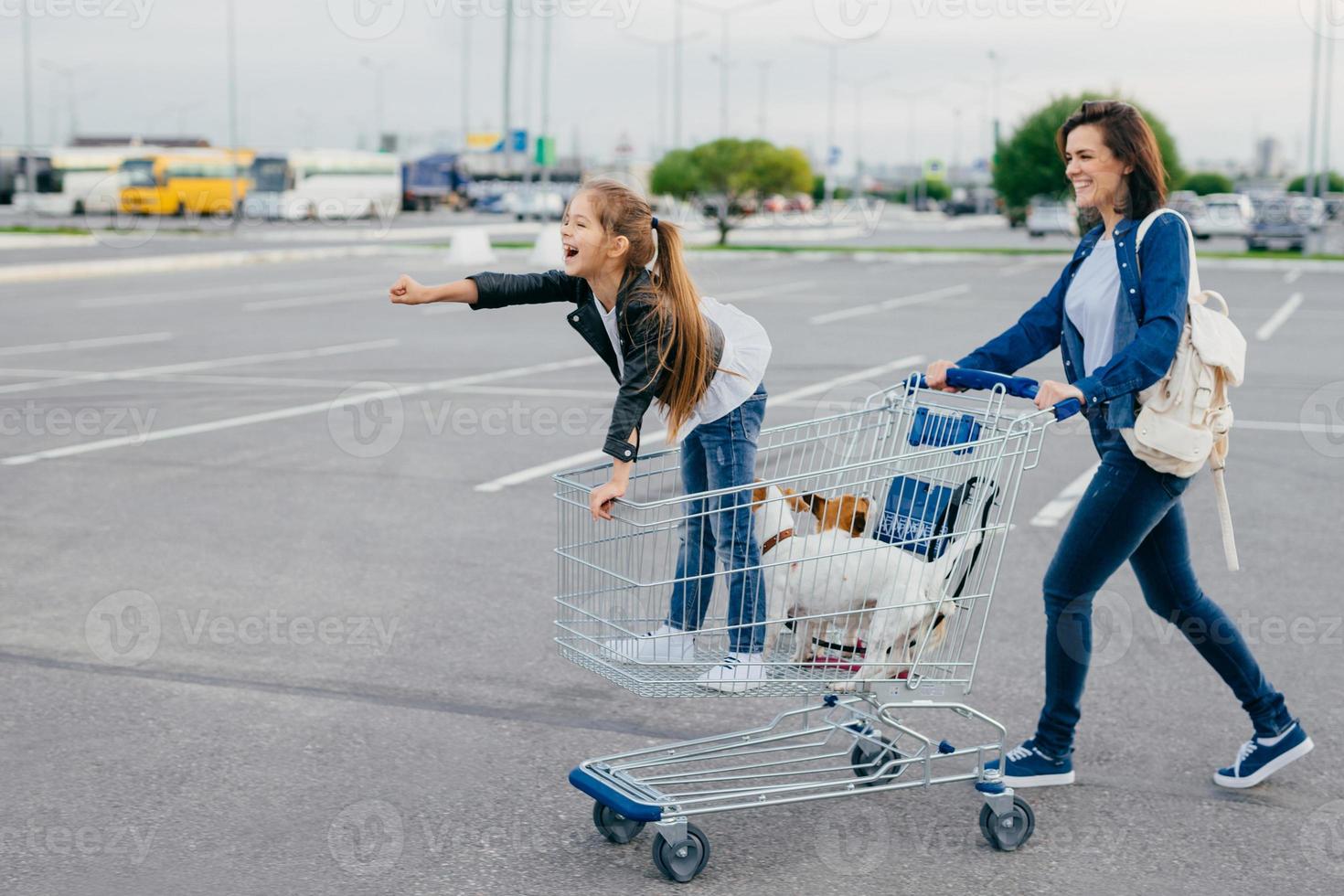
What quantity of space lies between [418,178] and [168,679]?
75.1m

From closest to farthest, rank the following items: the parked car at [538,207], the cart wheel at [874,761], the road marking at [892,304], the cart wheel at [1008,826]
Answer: the cart wheel at [1008,826] → the cart wheel at [874,761] → the road marking at [892,304] → the parked car at [538,207]

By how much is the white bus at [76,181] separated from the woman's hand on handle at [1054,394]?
5750 cm

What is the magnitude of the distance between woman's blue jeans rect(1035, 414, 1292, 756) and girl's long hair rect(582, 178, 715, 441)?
1117mm

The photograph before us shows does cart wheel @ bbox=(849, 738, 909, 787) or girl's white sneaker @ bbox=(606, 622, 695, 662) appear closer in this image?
girl's white sneaker @ bbox=(606, 622, 695, 662)

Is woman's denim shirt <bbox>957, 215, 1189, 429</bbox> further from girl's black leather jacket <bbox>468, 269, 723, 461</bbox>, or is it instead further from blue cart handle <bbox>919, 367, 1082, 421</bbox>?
girl's black leather jacket <bbox>468, 269, 723, 461</bbox>

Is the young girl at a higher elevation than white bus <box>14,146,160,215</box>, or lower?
lower

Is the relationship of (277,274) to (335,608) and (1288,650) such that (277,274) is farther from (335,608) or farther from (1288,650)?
(1288,650)

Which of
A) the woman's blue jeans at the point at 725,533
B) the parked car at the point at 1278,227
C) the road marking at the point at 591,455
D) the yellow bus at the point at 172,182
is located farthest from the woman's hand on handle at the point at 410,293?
the yellow bus at the point at 172,182

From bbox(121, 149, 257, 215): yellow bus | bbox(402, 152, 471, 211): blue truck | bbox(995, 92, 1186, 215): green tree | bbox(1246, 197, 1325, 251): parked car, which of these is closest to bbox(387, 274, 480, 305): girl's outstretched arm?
bbox(1246, 197, 1325, 251): parked car

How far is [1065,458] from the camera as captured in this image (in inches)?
370

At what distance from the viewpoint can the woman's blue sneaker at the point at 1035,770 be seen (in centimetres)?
426

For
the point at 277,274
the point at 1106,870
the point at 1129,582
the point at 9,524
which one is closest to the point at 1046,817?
the point at 1106,870

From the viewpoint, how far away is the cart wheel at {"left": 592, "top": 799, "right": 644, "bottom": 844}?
384 cm

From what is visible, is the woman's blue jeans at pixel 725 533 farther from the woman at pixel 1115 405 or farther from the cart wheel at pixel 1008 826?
the cart wheel at pixel 1008 826
